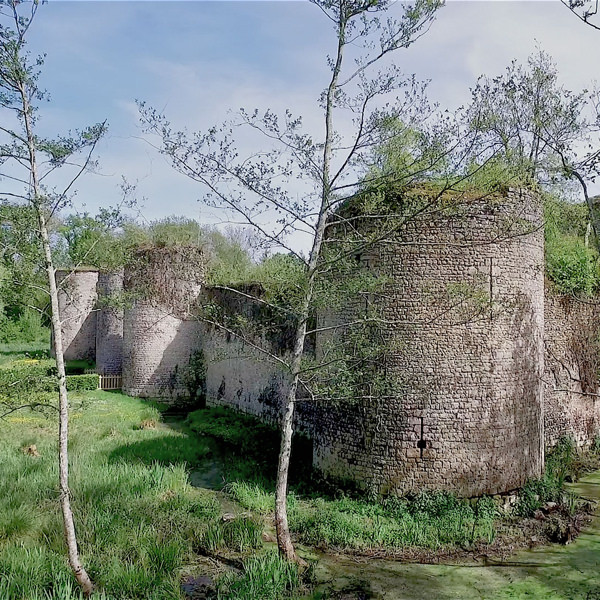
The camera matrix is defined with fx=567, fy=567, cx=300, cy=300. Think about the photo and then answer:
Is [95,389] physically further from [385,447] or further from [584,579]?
[584,579]

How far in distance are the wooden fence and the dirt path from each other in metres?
15.2

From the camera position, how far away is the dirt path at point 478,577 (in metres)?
6.71

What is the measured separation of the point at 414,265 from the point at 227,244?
21039 millimetres

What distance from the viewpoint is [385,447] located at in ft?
29.3

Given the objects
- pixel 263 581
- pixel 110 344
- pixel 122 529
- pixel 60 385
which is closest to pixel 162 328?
pixel 110 344

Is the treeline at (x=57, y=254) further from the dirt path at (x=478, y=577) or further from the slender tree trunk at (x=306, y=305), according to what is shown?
the dirt path at (x=478, y=577)

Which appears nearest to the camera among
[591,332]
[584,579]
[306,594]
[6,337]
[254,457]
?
[306,594]

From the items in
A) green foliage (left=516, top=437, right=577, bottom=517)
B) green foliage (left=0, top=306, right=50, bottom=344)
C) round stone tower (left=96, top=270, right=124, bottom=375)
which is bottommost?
green foliage (left=516, top=437, right=577, bottom=517)

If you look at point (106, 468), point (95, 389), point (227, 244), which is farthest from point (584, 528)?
point (227, 244)

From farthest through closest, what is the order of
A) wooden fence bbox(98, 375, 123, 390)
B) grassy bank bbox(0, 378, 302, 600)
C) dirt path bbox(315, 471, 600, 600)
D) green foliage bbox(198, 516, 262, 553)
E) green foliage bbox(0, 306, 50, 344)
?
green foliage bbox(0, 306, 50, 344)
wooden fence bbox(98, 375, 123, 390)
green foliage bbox(198, 516, 262, 553)
dirt path bbox(315, 471, 600, 600)
grassy bank bbox(0, 378, 302, 600)

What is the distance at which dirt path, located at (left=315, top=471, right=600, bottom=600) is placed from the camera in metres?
6.71

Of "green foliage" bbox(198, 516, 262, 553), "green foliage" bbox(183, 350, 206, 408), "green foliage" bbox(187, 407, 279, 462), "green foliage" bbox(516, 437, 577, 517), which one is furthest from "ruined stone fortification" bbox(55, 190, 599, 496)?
"green foliage" bbox(183, 350, 206, 408)

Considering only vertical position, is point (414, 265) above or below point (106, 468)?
above

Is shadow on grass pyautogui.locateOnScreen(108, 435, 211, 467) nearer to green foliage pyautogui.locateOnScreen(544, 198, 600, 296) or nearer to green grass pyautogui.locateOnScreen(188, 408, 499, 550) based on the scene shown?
green grass pyautogui.locateOnScreen(188, 408, 499, 550)
